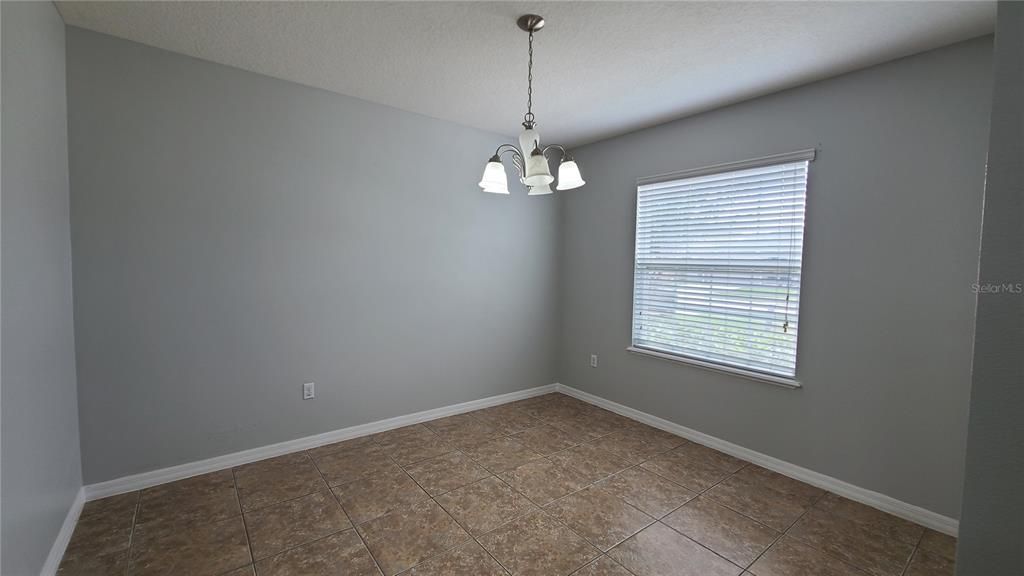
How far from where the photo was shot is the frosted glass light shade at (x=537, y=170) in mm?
1993

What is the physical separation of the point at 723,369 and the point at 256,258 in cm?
340

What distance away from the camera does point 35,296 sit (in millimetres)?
1751

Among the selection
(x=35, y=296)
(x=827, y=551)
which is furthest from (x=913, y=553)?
(x=35, y=296)

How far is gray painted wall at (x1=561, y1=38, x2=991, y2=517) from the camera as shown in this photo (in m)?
2.19

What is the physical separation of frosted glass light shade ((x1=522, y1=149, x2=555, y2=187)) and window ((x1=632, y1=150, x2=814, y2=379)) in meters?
1.76

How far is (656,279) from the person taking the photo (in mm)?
3605

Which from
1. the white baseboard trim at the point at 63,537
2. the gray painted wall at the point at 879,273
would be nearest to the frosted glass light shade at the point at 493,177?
the gray painted wall at the point at 879,273

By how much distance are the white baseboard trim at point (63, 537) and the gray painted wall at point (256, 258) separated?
5.9 inches

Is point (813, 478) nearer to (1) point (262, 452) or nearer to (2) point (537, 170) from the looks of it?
(2) point (537, 170)

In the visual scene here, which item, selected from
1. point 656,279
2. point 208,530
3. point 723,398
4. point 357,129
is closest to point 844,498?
point 723,398

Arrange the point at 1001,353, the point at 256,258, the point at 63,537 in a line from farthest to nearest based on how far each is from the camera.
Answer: the point at 256,258
the point at 63,537
the point at 1001,353

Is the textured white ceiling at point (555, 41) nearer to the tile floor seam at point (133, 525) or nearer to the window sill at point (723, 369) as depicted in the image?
the window sill at point (723, 369)

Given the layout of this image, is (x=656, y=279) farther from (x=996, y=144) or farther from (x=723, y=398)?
(x=996, y=144)

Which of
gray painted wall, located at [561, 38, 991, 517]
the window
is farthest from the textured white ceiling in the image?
the window
